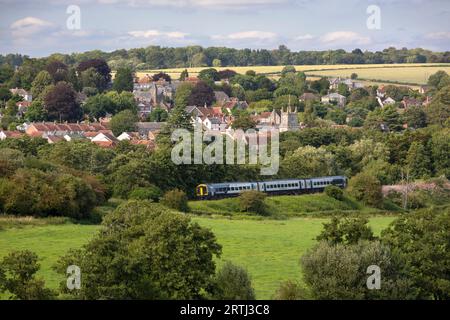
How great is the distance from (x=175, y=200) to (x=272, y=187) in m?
9.76

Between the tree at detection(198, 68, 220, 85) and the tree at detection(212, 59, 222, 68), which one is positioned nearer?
the tree at detection(198, 68, 220, 85)

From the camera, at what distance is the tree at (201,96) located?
12638 cm

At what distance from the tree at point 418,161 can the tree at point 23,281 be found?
4582 cm

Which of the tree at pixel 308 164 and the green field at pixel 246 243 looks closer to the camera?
the green field at pixel 246 243

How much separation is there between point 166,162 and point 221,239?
14143 mm

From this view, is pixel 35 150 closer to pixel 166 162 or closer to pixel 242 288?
pixel 166 162

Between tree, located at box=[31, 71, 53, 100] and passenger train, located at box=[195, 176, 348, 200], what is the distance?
56573 mm

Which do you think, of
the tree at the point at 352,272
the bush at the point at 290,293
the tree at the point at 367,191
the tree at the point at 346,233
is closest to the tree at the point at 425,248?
the tree at the point at 346,233

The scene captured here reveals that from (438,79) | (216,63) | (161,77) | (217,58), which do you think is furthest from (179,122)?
(217,58)

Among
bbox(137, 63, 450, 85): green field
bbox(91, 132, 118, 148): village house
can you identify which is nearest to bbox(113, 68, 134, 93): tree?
bbox(137, 63, 450, 85): green field

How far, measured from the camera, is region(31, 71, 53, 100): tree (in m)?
114

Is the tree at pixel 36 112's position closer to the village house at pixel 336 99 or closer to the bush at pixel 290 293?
the village house at pixel 336 99

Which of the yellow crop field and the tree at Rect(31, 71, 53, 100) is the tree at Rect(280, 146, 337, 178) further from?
the yellow crop field

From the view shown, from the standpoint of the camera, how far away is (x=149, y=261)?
29.2 meters
